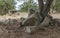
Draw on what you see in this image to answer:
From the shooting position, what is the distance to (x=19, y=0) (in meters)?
13.5

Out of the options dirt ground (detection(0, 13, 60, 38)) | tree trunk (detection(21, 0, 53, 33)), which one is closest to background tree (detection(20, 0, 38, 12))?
tree trunk (detection(21, 0, 53, 33))

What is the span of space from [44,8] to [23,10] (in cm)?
705

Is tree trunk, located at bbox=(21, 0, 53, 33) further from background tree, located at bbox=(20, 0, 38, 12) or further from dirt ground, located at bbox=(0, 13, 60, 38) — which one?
background tree, located at bbox=(20, 0, 38, 12)

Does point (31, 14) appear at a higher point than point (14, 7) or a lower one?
higher

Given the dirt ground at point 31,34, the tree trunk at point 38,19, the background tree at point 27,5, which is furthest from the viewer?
the background tree at point 27,5

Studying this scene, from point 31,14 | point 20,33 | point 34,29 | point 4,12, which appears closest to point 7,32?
point 20,33

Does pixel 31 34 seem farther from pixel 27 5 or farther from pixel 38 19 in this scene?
pixel 27 5

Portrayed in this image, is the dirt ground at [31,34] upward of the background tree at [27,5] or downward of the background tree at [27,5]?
upward

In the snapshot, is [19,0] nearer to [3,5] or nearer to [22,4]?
[22,4]

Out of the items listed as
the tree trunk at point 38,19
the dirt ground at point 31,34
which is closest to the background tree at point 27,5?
the tree trunk at point 38,19

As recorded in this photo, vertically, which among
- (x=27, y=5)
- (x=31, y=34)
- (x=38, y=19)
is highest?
(x=38, y=19)

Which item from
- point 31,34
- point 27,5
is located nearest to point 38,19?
point 31,34

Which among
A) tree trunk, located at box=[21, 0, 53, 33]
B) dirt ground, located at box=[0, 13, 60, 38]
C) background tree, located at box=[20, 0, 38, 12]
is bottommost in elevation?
background tree, located at box=[20, 0, 38, 12]

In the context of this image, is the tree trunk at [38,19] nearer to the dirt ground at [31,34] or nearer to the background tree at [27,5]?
the dirt ground at [31,34]
